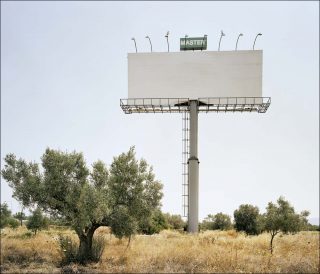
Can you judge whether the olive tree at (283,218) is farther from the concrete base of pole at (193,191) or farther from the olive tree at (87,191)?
the olive tree at (87,191)

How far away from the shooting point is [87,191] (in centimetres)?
1923

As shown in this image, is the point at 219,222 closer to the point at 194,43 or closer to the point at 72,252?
the point at 194,43

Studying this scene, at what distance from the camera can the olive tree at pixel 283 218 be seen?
1068 inches

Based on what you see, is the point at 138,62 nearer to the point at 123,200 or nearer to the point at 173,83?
the point at 173,83

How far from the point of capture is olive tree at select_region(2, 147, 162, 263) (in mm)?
19453

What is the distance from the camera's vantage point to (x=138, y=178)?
2144cm

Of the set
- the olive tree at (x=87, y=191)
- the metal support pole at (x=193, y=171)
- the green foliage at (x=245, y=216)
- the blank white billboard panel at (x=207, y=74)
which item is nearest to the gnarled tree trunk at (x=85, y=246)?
the olive tree at (x=87, y=191)

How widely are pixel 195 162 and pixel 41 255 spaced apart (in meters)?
16.4

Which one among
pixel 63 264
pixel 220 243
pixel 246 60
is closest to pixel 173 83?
pixel 246 60

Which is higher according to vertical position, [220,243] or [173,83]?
[173,83]

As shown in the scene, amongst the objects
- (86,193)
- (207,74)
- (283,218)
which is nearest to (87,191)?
(86,193)

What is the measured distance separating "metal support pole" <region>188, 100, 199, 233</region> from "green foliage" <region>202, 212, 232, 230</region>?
23.1 meters

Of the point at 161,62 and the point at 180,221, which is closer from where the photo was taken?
the point at 161,62

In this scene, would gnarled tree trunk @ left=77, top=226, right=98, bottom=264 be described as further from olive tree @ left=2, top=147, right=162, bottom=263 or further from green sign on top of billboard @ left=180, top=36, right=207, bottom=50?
green sign on top of billboard @ left=180, top=36, right=207, bottom=50
